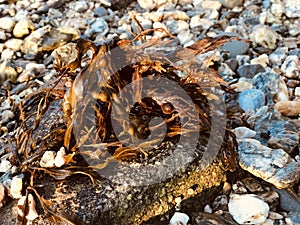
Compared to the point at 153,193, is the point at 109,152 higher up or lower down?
higher up

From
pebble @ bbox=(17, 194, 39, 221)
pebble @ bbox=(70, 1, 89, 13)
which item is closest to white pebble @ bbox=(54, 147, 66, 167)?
pebble @ bbox=(17, 194, 39, 221)

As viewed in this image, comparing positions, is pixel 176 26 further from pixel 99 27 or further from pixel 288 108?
pixel 288 108

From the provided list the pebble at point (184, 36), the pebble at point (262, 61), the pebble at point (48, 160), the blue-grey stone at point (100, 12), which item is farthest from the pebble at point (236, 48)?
the pebble at point (48, 160)

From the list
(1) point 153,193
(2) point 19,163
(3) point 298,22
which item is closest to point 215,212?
(1) point 153,193

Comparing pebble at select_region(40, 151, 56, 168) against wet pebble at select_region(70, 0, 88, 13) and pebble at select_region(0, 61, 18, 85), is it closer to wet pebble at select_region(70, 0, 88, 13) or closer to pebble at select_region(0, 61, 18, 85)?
pebble at select_region(0, 61, 18, 85)

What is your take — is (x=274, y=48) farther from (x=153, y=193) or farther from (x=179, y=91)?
(x=153, y=193)
